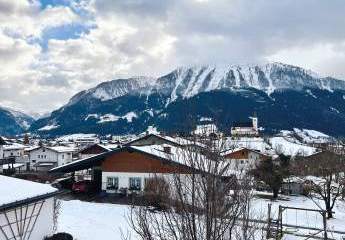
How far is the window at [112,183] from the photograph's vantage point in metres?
43.7

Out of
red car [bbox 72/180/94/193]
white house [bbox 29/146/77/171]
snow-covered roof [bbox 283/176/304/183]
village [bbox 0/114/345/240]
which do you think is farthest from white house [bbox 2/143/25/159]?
snow-covered roof [bbox 283/176/304/183]

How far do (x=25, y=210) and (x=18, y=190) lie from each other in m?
0.96

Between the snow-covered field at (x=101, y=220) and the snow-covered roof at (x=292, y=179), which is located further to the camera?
the snow-covered roof at (x=292, y=179)

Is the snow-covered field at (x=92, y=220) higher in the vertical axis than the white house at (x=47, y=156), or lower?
lower

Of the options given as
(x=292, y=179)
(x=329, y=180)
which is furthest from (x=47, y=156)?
(x=329, y=180)

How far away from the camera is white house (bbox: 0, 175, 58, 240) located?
1866cm

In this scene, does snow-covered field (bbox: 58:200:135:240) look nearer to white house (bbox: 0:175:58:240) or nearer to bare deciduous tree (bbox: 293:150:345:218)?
white house (bbox: 0:175:58:240)

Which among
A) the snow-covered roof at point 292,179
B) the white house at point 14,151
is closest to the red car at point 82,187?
the snow-covered roof at point 292,179

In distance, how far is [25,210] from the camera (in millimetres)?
20406

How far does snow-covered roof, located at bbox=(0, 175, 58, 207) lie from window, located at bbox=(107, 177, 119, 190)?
69.6 ft

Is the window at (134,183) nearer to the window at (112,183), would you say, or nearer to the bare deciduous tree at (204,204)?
the window at (112,183)

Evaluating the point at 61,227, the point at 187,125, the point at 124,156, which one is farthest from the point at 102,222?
the point at 187,125

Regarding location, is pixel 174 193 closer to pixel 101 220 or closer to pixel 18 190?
pixel 18 190

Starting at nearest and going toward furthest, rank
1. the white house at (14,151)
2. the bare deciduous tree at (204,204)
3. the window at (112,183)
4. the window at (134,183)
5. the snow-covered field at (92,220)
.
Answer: the bare deciduous tree at (204,204) < the snow-covered field at (92,220) < the window at (134,183) < the window at (112,183) < the white house at (14,151)
